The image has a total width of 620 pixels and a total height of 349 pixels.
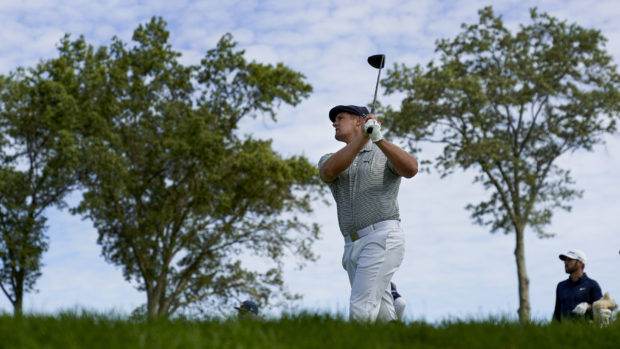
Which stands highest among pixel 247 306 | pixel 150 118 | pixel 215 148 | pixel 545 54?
pixel 545 54

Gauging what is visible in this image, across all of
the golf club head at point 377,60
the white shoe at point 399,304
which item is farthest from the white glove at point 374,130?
the white shoe at point 399,304

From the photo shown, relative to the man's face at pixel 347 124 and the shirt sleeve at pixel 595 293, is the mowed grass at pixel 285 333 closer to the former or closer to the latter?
the man's face at pixel 347 124

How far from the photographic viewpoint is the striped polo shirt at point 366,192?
6230 millimetres

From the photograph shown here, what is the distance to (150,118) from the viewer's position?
30.7 meters

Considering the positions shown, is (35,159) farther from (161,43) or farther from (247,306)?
(247,306)

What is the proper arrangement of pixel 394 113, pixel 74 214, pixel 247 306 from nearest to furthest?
pixel 247 306, pixel 74 214, pixel 394 113

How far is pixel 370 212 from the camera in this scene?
621cm

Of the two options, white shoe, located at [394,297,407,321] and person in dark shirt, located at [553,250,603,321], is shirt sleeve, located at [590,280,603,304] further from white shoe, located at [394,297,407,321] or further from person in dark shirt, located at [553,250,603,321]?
white shoe, located at [394,297,407,321]

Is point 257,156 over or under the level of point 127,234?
over

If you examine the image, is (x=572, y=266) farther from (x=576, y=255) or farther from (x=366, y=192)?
(x=366, y=192)

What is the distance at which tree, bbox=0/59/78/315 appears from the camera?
2994cm

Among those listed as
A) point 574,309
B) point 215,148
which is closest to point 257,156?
point 215,148

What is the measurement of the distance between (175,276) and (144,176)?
15.7 feet

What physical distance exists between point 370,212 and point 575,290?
6415mm
